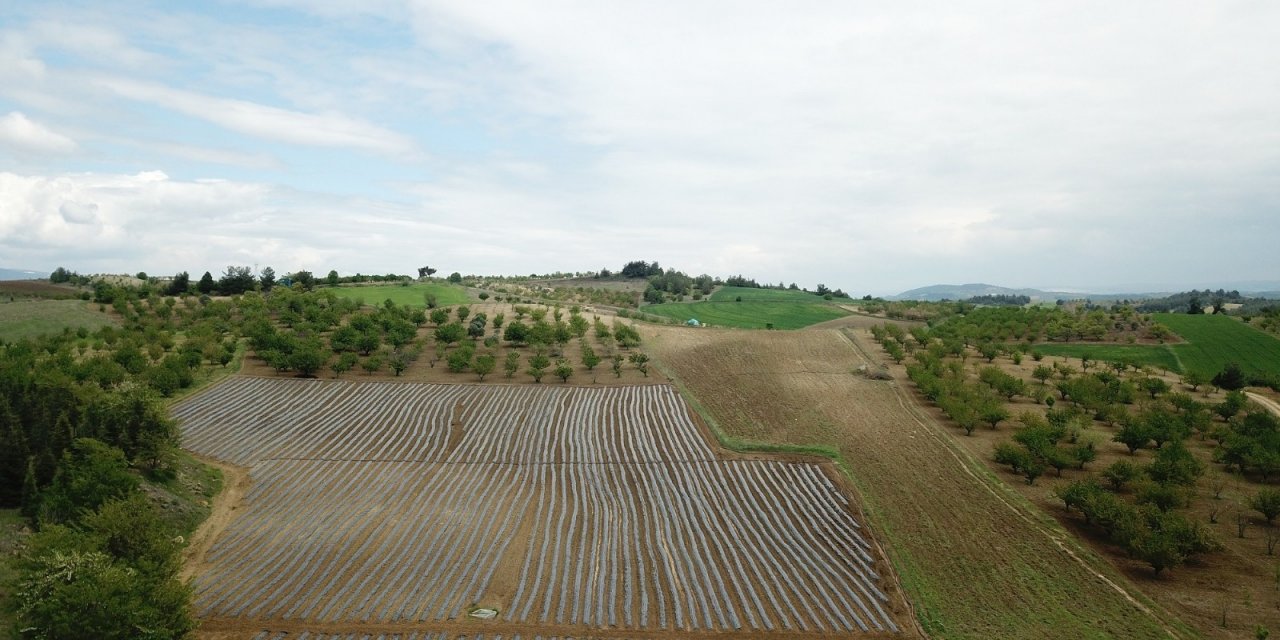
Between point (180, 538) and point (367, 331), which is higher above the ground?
point (367, 331)

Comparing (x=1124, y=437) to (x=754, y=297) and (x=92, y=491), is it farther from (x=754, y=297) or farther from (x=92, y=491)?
(x=754, y=297)

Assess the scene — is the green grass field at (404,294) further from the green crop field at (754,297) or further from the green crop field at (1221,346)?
the green crop field at (1221,346)

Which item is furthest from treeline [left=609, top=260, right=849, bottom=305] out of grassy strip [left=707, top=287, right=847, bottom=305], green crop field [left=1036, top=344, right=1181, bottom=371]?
green crop field [left=1036, top=344, right=1181, bottom=371]

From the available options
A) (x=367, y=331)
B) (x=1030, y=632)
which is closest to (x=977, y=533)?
(x=1030, y=632)

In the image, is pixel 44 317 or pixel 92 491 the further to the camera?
pixel 44 317

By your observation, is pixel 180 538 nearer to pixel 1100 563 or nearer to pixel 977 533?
pixel 977 533

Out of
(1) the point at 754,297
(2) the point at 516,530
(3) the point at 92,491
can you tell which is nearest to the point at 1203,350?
(1) the point at 754,297

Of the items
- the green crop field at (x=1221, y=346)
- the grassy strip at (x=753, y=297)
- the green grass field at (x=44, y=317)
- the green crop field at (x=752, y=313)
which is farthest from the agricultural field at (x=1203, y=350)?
the green grass field at (x=44, y=317)
